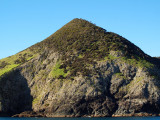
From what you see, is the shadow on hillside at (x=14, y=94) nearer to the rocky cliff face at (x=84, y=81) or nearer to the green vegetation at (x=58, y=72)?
the rocky cliff face at (x=84, y=81)

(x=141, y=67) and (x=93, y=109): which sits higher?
(x=141, y=67)

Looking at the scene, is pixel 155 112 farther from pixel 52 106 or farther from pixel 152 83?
pixel 52 106

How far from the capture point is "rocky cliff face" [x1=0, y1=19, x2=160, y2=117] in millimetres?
97312

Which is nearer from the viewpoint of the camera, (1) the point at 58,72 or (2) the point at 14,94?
(2) the point at 14,94

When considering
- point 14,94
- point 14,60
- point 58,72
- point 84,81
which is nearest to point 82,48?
point 58,72

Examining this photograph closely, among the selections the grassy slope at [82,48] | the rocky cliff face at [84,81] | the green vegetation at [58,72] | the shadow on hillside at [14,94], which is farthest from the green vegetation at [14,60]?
the green vegetation at [58,72]

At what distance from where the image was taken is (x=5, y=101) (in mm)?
106938

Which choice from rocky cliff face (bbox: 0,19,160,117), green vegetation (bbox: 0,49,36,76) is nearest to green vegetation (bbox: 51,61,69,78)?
rocky cliff face (bbox: 0,19,160,117)

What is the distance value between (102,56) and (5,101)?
51.1 m

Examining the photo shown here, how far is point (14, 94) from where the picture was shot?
113 m

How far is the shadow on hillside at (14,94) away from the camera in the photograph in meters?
107

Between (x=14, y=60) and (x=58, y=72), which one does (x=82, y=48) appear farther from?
(x=14, y=60)

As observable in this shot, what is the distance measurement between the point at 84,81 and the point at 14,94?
117 feet

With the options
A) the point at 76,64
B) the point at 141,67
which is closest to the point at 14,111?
the point at 76,64
